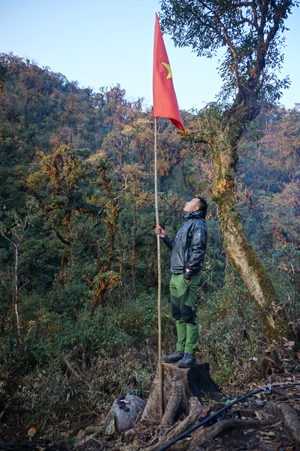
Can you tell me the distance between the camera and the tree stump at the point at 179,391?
291cm

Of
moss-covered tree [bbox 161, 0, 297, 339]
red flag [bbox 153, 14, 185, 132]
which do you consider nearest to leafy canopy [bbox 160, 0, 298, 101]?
moss-covered tree [bbox 161, 0, 297, 339]

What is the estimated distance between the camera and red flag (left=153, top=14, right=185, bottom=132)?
377 cm

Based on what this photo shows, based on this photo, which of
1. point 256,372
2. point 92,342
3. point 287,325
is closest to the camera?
point 256,372

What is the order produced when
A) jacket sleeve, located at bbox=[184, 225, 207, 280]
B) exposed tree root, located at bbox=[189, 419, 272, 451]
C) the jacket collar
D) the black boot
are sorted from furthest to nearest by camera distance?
the jacket collar → the black boot → jacket sleeve, located at bbox=[184, 225, 207, 280] → exposed tree root, located at bbox=[189, 419, 272, 451]

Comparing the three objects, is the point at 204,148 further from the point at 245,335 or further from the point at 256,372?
the point at 256,372

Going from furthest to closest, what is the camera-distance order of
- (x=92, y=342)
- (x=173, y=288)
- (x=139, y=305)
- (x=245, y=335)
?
(x=139, y=305) → (x=92, y=342) → (x=245, y=335) → (x=173, y=288)

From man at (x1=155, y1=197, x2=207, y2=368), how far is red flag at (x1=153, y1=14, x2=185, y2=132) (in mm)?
1386

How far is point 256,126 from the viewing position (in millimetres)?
6969

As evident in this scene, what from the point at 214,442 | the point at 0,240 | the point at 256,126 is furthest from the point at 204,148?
the point at 0,240

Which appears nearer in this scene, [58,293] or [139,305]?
[58,293]

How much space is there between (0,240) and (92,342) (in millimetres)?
8401

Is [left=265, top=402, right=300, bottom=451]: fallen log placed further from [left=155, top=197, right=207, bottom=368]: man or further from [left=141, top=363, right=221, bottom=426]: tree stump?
[left=155, top=197, right=207, bottom=368]: man

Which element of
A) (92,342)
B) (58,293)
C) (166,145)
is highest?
(166,145)

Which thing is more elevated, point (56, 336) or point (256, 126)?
point (256, 126)
